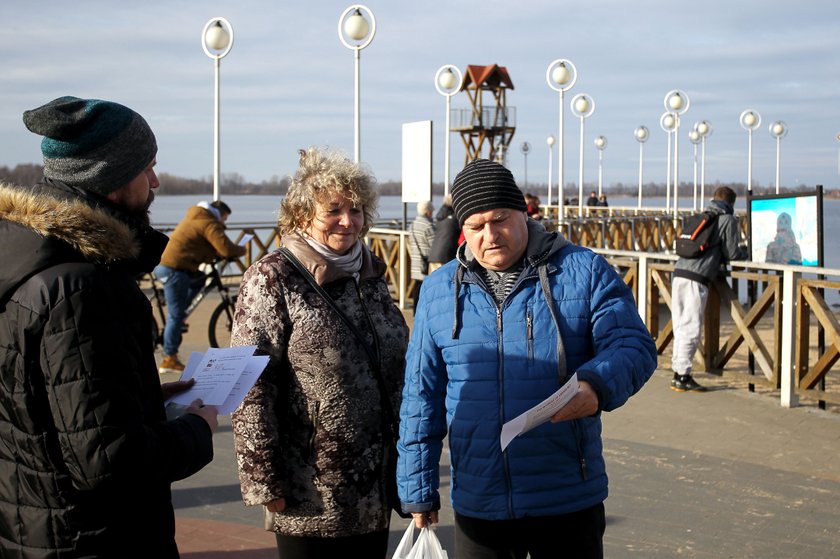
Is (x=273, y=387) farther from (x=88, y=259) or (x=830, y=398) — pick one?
(x=830, y=398)

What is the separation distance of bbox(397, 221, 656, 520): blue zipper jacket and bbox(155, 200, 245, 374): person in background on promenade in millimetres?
6715

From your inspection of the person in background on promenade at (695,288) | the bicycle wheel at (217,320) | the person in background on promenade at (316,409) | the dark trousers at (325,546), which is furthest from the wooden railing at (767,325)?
the dark trousers at (325,546)

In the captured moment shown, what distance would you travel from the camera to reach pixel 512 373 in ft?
9.36

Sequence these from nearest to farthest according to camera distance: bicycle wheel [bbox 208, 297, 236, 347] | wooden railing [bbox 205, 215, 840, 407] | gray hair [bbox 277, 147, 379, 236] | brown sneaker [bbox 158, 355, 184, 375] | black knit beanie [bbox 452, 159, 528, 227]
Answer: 1. black knit beanie [bbox 452, 159, 528, 227]
2. gray hair [bbox 277, 147, 379, 236]
3. wooden railing [bbox 205, 215, 840, 407]
4. brown sneaker [bbox 158, 355, 184, 375]
5. bicycle wheel [bbox 208, 297, 236, 347]

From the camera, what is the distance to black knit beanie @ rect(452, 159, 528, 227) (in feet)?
9.68

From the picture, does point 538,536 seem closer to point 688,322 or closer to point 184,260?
point 688,322

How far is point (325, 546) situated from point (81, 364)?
138cm

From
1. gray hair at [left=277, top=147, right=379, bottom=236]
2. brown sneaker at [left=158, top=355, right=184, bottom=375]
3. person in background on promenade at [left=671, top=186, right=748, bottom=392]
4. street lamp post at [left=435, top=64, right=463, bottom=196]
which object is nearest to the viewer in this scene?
gray hair at [left=277, top=147, right=379, bottom=236]

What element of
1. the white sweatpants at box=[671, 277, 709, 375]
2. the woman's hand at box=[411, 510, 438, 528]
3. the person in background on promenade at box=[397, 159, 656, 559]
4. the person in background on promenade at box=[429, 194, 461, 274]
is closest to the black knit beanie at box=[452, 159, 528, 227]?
the person in background on promenade at box=[397, 159, 656, 559]

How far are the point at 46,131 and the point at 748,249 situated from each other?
834 cm

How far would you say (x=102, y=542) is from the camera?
206cm

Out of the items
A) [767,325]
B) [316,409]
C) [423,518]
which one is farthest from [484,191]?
[767,325]

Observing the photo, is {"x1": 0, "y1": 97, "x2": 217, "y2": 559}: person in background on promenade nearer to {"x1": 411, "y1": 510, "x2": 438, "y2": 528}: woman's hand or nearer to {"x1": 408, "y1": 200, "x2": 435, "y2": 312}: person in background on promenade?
{"x1": 411, "y1": 510, "x2": 438, "y2": 528}: woman's hand

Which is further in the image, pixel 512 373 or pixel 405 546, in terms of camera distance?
pixel 405 546
